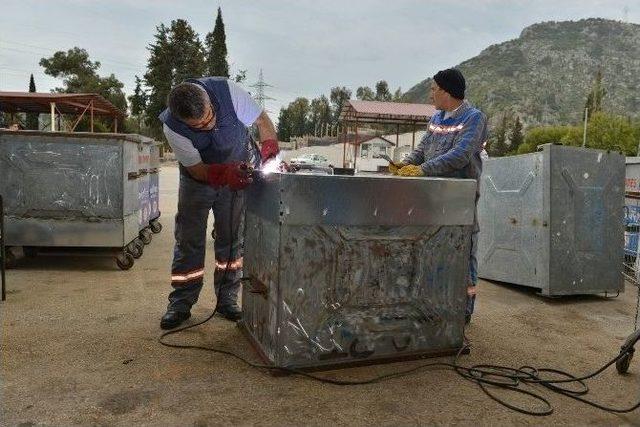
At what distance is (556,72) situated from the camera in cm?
13450

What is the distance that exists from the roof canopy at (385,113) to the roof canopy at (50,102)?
17.0 metres

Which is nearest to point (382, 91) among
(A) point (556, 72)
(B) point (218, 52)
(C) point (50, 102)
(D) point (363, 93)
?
(D) point (363, 93)

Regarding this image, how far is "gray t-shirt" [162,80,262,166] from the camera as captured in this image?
3021 millimetres

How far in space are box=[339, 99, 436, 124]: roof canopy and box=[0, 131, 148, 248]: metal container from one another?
24554 mm

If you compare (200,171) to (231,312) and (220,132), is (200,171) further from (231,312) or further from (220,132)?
(231,312)

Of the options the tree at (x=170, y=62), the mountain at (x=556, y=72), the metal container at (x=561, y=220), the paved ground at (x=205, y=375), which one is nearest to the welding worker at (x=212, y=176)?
the paved ground at (x=205, y=375)

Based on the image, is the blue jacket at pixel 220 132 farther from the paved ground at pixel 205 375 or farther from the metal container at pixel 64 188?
the metal container at pixel 64 188

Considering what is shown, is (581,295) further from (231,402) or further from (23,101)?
(23,101)

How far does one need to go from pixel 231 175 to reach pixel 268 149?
448 mm

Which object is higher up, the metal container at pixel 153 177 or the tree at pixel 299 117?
the tree at pixel 299 117

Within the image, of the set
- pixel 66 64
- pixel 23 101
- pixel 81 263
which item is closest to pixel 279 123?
pixel 66 64

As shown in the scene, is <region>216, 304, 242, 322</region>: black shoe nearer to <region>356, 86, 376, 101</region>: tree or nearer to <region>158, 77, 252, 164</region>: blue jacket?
<region>158, 77, 252, 164</region>: blue jacket

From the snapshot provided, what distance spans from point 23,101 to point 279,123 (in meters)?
74.5

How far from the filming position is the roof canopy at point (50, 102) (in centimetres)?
1216
